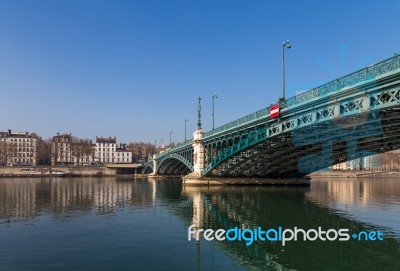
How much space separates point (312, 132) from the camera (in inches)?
1737

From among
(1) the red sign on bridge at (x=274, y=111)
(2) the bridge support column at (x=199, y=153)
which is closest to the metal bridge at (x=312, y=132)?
(2) the bridge support column at (x=199, y=153)

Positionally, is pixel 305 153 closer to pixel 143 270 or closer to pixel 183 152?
pixel 183 152

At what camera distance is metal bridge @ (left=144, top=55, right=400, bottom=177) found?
2997cm

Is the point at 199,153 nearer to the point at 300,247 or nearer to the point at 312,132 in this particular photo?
the point at 312,132

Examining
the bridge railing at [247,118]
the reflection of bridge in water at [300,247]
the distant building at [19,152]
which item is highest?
the bridge railing at [247,118]

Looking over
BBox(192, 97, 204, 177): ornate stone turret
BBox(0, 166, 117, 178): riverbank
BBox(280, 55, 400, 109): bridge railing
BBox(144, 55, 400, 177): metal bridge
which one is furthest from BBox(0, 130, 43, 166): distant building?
BBox(280, 55, 400, 109): bridge railing

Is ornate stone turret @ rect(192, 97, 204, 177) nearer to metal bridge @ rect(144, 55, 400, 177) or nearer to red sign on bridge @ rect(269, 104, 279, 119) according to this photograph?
metal bridge @ rect(144, 55, 400, 177)

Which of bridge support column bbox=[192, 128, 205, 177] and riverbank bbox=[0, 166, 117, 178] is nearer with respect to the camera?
bridge support column bbox=[192, 128, 205, 177]

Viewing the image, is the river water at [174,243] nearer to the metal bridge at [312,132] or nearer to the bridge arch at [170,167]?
the metal bridge at [312,132]

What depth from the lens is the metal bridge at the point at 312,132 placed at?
2997 cm

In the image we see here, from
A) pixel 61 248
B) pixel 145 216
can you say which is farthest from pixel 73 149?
pixel 61 248

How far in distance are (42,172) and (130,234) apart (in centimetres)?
12900

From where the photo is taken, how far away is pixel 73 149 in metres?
186

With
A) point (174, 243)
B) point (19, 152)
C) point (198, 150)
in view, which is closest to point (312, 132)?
point (174, 243)
